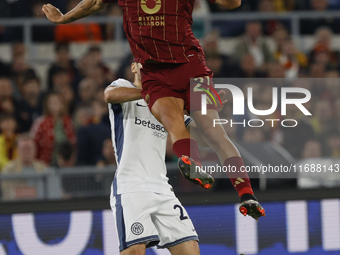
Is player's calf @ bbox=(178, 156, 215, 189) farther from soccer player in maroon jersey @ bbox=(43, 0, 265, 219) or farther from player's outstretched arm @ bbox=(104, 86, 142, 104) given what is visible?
player's outstretched arm @ bbox=(104, 86, 142, 104)

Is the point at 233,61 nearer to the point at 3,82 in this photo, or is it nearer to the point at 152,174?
the point at 3,82

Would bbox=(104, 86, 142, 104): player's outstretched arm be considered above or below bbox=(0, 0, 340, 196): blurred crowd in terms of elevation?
above

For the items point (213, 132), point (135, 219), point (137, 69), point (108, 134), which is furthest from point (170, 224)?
point (108, 134)

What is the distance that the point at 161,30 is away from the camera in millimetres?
4051

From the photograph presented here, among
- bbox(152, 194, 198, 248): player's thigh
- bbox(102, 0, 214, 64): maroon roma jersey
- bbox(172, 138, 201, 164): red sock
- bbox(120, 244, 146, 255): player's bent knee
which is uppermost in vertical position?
bbox(102, 0, 214, 64): maroon roma jersey

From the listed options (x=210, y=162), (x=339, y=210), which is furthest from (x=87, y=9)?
(x=339, y=210)

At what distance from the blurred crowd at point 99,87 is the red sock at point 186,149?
265cm

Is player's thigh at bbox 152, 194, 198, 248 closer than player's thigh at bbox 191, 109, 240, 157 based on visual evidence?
No

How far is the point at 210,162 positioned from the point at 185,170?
9.05ft

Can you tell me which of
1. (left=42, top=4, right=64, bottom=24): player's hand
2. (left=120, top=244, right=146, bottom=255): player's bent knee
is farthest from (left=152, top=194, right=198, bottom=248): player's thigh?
(left=42, top=4, right=64, bottom=24): player's hand

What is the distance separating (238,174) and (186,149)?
1.17ft

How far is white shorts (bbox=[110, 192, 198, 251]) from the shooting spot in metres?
4.50

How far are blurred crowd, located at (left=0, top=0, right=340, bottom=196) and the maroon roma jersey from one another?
250 cm

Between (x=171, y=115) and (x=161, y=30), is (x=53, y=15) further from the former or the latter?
(x=171, y=115)
